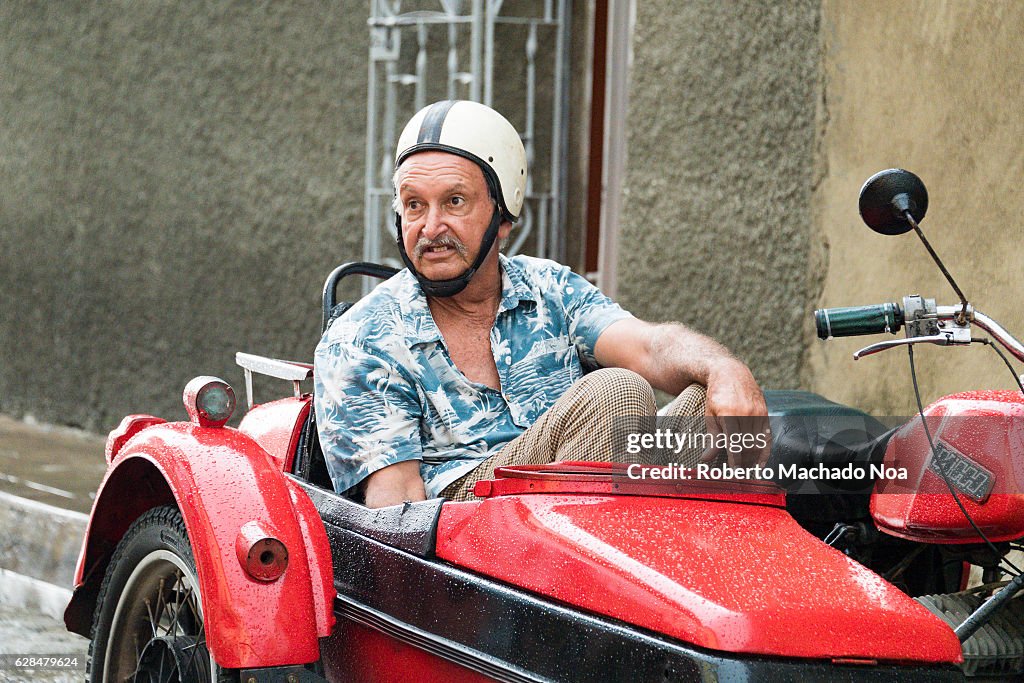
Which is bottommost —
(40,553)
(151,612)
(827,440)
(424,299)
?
(40,553)

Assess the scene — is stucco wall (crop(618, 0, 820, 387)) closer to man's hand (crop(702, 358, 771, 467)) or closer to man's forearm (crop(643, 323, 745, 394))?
Answer: man's forearm (crop(643, 323, 745, 394))

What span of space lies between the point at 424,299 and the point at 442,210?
0.21 meters

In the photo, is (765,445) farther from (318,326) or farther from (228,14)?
(228,14)

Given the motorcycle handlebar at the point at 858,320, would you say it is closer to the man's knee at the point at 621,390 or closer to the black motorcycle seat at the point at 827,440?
the man's knee at the point at 621,390

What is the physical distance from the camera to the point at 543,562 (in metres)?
2.12

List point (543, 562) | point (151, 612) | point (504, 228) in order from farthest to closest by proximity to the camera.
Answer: point (504, 228), point (151, 612), point (543, 562)

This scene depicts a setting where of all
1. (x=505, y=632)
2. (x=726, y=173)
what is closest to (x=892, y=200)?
(x=505, y=632)

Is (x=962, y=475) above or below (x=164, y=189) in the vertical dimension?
above

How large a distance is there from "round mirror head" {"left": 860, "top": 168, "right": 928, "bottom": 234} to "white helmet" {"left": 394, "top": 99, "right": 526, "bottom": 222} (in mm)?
954

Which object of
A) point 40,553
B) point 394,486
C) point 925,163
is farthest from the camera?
point 40,553

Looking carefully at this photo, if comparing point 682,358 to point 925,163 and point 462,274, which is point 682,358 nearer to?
point 462,274

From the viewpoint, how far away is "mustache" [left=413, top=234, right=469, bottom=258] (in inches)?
116

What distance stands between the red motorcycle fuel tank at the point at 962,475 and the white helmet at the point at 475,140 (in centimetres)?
104

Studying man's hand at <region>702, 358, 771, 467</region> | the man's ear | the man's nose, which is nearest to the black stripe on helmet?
the man's nose
